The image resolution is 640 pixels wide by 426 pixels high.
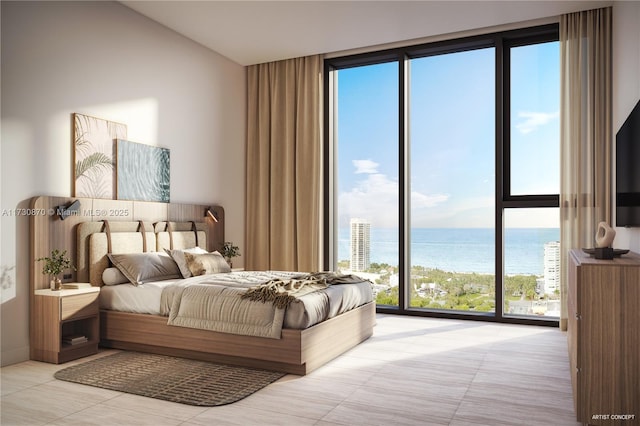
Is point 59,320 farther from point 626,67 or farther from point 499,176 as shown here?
point 626,67

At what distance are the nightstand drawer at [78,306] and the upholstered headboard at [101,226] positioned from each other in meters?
0.29

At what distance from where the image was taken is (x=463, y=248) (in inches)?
227

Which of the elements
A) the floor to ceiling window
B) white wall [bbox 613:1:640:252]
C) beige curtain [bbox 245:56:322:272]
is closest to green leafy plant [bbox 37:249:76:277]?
beige curtain [bbox 245:56:322:272]

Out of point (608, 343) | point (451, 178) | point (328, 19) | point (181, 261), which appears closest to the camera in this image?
point (608, 343)

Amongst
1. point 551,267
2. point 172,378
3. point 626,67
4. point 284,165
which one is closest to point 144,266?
point 172,378

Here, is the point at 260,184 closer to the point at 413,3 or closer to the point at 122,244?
the point at 122,244

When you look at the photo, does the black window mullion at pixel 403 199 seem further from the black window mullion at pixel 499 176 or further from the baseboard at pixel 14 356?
the baseboard at pixel 14 356

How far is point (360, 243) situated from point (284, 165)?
4.34 ft

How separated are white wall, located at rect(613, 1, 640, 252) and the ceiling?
521 millimetres

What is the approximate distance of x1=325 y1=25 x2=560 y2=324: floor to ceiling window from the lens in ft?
17.2

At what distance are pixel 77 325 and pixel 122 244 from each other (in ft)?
2.44

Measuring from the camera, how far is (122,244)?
4.39m

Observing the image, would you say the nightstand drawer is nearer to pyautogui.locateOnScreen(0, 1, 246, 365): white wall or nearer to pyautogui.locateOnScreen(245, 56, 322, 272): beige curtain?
pyautogui.locateOnScreen(0, 1, 246, 365): white wall

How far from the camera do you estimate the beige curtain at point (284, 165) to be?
19.7 ft
